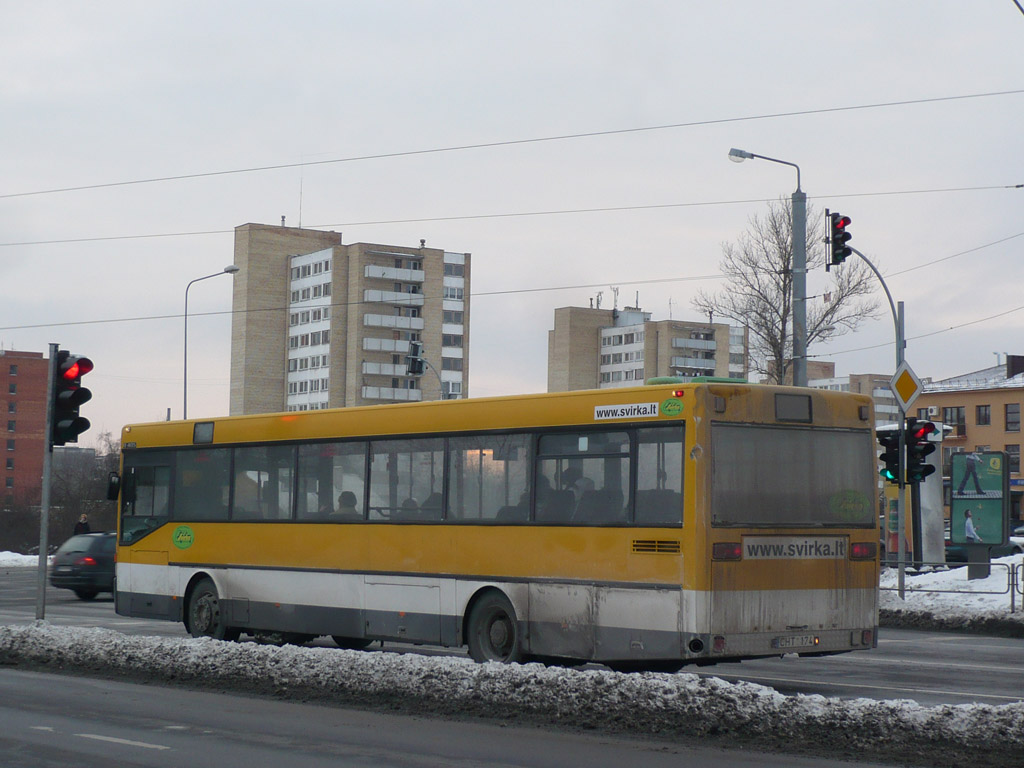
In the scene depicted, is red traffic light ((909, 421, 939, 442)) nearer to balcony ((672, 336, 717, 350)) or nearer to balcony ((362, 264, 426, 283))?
balcony ((362, 264, 426, 283))

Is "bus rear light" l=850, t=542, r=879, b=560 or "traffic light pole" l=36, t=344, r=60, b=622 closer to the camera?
"bus rear light" l=850, t=542, r=879, b=560

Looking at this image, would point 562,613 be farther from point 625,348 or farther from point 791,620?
point 625,348

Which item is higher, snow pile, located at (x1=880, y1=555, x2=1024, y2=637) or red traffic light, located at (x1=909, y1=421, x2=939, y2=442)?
red traffic light, located at (x1=909, y1=421, x2=939, y2=442)

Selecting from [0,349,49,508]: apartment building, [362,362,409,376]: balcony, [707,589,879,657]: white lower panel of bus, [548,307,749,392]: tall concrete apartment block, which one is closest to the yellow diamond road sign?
[707,589,879,657]: white lower panel of bus

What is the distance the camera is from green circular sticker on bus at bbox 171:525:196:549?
17719 mm

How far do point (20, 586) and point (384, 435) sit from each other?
2242cm

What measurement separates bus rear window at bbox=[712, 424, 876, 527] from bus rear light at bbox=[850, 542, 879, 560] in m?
0.20

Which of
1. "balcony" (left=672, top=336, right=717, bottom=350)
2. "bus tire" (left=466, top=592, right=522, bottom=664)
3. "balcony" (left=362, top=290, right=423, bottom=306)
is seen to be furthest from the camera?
"balcony" (left=672, top=336, right=717, bottom=350)

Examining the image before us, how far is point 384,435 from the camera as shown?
49.9 feet

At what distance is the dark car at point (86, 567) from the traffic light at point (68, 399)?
12019mm

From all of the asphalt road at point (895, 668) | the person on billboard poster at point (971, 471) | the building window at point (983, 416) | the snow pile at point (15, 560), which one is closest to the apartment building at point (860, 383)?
the building window at point (983, 416)

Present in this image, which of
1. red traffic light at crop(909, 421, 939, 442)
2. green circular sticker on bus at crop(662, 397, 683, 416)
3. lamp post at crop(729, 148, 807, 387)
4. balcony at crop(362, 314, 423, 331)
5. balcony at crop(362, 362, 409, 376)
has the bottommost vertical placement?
green circular sticker on bus at crop(662, 397, 683, 416)

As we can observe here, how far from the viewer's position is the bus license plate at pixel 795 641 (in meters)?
12.3

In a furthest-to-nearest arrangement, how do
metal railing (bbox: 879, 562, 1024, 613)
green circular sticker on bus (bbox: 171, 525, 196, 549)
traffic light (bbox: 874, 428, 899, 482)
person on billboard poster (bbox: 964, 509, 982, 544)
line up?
person on billboard poster (bbox: 964, 509, 982, 544) < traffic light (bbox: 874, 428, 899, 482) < metal railing (bbox: 879, 562, 1024, 613) < green circular sticker on bus (bbox: 171, 525, 196, 549)
